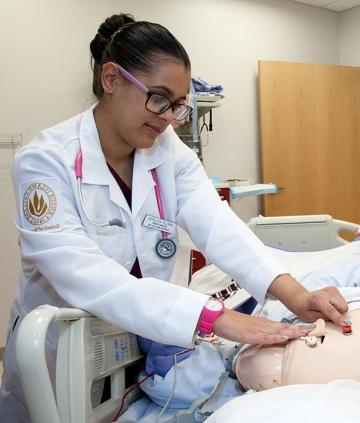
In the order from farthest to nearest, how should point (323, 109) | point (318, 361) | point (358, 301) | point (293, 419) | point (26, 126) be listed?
point (323, 109)
point (26, 126)
point (358, 301)
point (318, 361)
point (293, 419)

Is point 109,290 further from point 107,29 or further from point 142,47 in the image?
point 107,29

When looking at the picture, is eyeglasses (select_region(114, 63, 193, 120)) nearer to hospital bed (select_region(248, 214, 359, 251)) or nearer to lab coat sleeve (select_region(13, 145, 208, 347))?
lab coat sleeve (select_region(13, 145, 208, 347))

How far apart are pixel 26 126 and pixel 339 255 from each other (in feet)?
6.39

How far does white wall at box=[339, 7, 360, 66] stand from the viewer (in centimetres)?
374

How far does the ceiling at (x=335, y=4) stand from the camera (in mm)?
3564

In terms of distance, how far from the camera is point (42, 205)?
862 mm

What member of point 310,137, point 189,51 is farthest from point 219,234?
point 310,137

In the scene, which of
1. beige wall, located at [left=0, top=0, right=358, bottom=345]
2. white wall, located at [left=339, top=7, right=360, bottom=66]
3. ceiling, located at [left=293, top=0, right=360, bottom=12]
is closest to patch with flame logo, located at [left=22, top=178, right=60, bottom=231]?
beige wall, located at [left=0, top=0, right=358, bottom=345]

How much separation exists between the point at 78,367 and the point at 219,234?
51 centimetres

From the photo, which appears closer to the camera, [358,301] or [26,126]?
[358,301]

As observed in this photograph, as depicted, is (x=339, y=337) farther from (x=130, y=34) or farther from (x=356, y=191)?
(x=356, y=191)

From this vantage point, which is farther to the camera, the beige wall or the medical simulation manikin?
the beige wall

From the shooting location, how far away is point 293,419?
0.50m

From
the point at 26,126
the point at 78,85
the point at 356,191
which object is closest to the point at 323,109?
the point at 356,191
